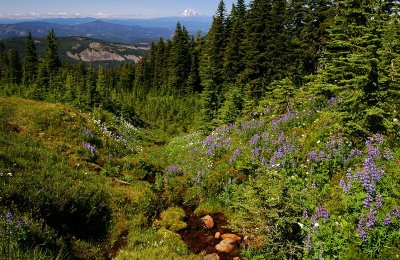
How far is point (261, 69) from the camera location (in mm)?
41219

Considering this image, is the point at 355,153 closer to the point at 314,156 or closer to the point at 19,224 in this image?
the point at 314,156

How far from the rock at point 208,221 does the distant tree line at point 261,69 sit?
5178 mm

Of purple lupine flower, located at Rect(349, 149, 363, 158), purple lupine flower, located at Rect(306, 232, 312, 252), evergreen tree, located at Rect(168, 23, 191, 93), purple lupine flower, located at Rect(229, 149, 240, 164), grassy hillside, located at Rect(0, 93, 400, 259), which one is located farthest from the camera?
evergreen tree, located at Rect(168, 23, 191, 93)

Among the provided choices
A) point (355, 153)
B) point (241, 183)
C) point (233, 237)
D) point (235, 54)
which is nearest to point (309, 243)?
point (233, 237)

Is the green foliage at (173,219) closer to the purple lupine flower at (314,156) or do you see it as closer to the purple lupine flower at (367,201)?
the purple lupine flower at (314,156)

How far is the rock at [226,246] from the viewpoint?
875cm

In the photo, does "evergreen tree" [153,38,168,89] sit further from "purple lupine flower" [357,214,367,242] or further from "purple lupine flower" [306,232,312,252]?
Answer: "purple lupine flower" [357,214,367,242]

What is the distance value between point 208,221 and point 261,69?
109ft

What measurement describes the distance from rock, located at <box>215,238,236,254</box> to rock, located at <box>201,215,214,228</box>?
128 cm

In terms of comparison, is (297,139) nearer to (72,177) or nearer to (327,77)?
(327,77)

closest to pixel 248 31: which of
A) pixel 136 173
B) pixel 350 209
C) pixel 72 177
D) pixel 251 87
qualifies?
pixel 251 87

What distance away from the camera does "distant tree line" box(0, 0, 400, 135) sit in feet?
32.4

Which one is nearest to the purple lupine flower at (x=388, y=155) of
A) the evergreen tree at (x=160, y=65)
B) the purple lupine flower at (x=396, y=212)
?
the purple lupine flower at (x=396, y=212)

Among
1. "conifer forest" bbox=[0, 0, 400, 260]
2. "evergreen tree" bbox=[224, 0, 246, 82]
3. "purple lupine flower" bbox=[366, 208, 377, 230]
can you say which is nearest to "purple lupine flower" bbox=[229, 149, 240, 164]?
"conifer forest" bbox=[0, 0, 400, 260]
